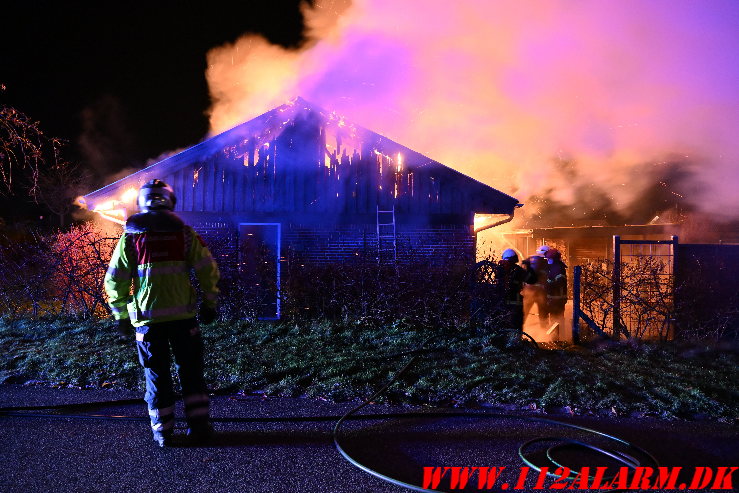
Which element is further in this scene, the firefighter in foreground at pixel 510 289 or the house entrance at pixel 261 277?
the house entrance at pixel 261 277

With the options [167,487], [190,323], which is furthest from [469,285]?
[167,487]

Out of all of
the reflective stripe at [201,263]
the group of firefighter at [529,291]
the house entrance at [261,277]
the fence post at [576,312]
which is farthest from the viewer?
the house entrance at [261,277]

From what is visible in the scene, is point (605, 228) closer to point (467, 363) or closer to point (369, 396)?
point (467, 363)

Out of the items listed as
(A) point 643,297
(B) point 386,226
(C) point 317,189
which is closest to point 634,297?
(A) point 643,297

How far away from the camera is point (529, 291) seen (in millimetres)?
10703

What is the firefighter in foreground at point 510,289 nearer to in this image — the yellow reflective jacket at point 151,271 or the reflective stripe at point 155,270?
the yellow reflective jacket at point 151,271

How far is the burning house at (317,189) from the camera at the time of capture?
40.4 feet

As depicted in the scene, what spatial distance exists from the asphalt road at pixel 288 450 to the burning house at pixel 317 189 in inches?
295

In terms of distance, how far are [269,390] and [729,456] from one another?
404cm

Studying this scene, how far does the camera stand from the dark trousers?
4.14m

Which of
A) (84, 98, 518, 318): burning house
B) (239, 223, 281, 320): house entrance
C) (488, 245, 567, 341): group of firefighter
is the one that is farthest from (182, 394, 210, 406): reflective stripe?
(84, 98, 518, 318): burning house

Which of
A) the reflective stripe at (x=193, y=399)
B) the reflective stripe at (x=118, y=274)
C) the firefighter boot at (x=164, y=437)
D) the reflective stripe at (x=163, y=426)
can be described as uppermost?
the reflective stripe at (x=118, y=274)

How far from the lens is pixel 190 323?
432 cm

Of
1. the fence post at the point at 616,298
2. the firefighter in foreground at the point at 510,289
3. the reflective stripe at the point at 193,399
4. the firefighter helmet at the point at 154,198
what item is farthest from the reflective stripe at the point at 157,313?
the fence post at the point at 616,298
